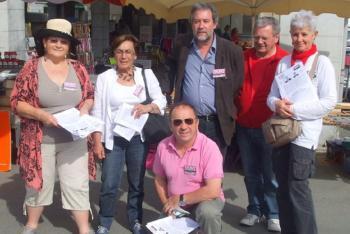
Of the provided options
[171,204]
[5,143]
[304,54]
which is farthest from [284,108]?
[5,143]

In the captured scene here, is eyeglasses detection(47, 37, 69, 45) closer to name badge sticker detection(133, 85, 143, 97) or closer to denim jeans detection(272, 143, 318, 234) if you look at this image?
name badge sticker detection(133, 85, 143, 97)

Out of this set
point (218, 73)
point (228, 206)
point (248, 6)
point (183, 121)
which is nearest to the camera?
point (183, 121)

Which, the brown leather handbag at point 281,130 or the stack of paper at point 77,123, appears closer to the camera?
the brown leather handbag at point 281,130

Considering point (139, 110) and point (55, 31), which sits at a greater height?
point (55, 31)

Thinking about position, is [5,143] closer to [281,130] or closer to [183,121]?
[183,121]

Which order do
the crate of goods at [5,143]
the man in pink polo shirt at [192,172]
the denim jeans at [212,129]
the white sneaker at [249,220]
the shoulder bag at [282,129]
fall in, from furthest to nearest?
the crate of goods at [5,143], the white sneaker at [249,220], the denim jeans at [212,129], the shoulder bag at [282,129], the man in pink polo shirt at [192,172]

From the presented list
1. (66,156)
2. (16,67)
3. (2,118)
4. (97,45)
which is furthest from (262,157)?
(97,45)

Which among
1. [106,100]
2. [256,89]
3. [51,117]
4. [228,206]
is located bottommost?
[228,206]

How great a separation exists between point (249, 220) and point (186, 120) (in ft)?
4.71

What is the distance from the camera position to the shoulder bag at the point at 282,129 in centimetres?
329

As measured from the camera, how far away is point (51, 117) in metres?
3.44

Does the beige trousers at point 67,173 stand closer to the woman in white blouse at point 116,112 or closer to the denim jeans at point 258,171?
the woman in white blouse at point 116,112

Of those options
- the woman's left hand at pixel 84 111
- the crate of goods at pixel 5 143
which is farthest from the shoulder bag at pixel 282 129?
the crate of goods at pixel 5 143

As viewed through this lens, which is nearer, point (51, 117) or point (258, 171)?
point (51, 117)
